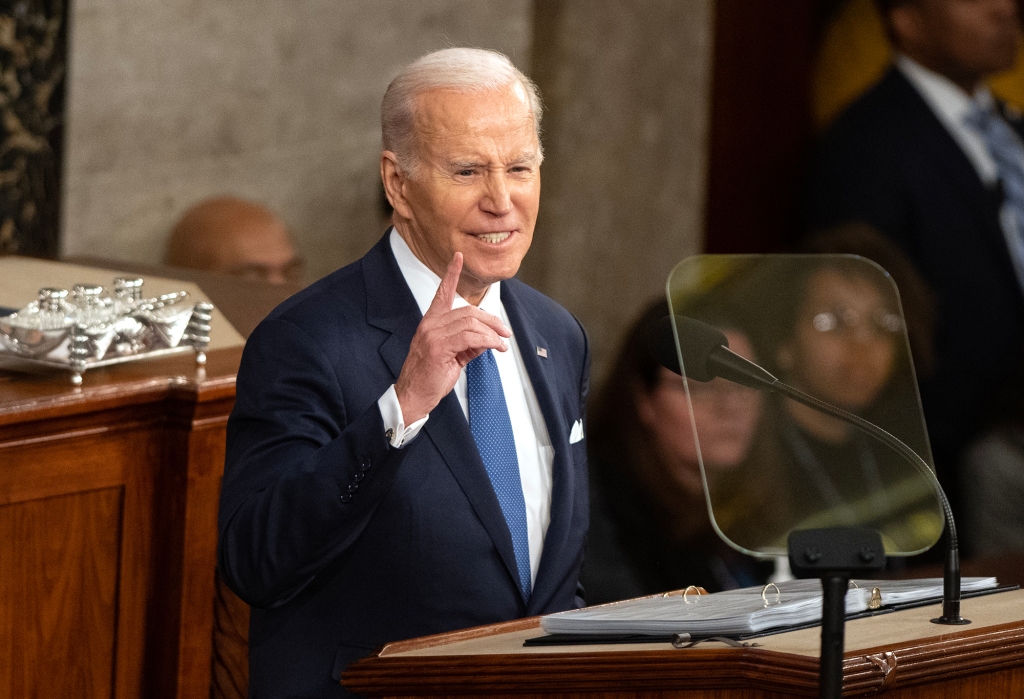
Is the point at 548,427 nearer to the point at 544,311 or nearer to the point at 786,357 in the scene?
the point at 544,311

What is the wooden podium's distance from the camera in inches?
62.2

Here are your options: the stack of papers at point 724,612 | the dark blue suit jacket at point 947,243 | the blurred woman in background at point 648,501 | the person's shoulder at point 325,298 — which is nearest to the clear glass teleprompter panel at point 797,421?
the stack of papers at point 724,612

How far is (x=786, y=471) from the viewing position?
6.71 ft

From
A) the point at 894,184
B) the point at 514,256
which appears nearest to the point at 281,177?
the point at 894,184

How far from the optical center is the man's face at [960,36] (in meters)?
5.68

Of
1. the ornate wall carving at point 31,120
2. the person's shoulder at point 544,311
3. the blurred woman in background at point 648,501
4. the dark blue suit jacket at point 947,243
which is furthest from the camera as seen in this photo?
the dark blue suit jacket at point 947,243

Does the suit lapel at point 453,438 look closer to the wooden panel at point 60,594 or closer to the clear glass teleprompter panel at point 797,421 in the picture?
the clear glass teleprompter panel at point 797,421

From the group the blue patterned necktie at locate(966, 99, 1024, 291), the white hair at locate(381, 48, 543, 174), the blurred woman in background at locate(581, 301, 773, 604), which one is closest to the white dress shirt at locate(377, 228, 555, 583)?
the white hair at locate(381, 48, 543, 174)

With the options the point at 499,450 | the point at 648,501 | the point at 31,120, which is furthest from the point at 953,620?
the point at 31,120

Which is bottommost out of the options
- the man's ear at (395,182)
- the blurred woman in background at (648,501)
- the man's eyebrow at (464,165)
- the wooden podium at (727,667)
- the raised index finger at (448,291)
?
the blurred woman in background at (648,501)

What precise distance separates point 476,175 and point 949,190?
393 cm

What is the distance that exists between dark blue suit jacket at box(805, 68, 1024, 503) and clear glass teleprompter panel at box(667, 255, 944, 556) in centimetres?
354

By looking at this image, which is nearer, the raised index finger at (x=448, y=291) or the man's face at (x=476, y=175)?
the raised index finger at (x=448, y=291)

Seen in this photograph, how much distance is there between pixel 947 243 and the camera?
18.2ft
